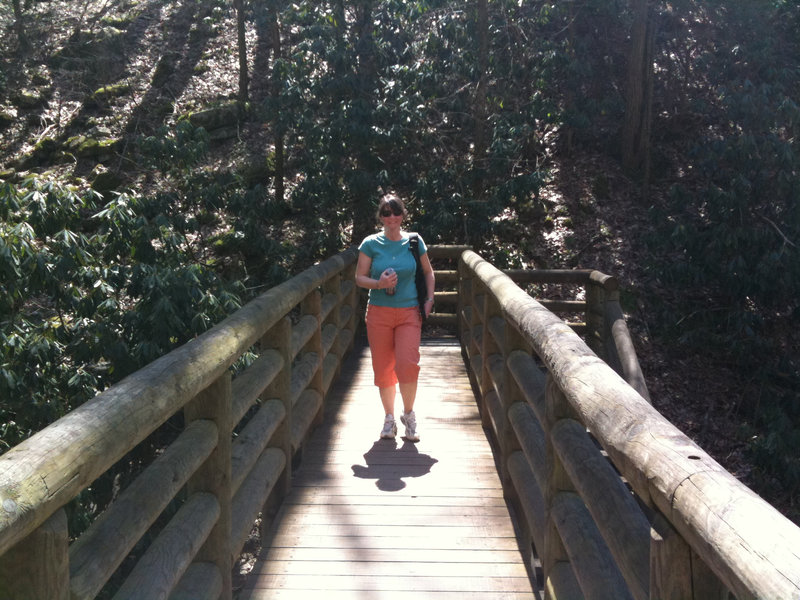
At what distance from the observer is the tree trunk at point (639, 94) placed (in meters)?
14.1

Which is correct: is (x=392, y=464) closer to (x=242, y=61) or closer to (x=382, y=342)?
(x=382, y=342)

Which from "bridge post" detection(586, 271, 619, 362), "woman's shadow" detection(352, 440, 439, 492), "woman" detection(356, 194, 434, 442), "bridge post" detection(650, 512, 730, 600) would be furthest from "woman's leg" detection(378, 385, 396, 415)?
"bridge post" detection(650, 512, 730, 600)

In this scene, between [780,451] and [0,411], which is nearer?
[0,411]

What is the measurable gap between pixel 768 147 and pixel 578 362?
9.84 m

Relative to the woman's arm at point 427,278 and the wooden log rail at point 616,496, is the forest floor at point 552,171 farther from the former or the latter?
the wooden log rail at point 616,496

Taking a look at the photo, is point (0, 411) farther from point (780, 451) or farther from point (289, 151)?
point (289, 151)

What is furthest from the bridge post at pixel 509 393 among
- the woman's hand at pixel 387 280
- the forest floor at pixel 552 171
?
the forest floor at pixel 552 171

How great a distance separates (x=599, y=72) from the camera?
622 inches

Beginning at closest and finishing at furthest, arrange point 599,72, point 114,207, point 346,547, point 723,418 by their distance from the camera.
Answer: point 346,547 → point 114,207 → point 723,418 → point 599,72

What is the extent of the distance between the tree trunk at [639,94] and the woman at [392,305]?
31.7 feet

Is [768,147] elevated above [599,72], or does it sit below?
below

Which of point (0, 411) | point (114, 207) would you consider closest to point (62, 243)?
point (114, 207)

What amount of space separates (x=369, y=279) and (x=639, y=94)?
10800 mm

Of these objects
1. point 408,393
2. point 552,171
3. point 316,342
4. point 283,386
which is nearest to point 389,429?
point 408,393
